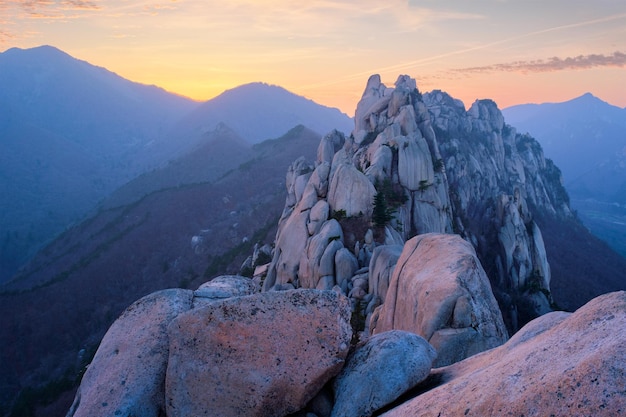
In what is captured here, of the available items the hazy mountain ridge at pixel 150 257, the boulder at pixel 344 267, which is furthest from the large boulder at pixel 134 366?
the hazy mountain ridge at pixel 150 257

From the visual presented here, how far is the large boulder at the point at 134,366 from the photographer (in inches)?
386

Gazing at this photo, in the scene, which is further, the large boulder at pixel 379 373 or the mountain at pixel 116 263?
the mountain at pixel 116 263

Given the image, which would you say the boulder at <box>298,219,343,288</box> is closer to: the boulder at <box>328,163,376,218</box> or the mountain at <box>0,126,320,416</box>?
the boulder at <box>328,163,376,218</box>

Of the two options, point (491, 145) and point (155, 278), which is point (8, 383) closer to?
point (155, 278)

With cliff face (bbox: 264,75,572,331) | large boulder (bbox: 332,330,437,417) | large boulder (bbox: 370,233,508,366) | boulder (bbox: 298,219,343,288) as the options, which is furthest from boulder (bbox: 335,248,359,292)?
large boulder (bbox: 332,330,437,417)

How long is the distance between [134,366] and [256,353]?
336 cm

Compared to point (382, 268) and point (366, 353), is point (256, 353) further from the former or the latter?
point (382, 268)

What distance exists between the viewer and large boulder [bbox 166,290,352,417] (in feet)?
31.2

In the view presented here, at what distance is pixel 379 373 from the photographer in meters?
9.70

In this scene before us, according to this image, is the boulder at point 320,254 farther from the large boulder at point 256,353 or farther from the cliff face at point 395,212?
the large boulder at point 256,353

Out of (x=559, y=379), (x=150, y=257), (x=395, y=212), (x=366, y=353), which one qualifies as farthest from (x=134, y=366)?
(x=150, y=257)

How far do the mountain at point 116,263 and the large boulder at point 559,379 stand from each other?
192ft

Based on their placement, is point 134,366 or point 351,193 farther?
point 351,193

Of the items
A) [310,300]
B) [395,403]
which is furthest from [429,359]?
[310,300]
